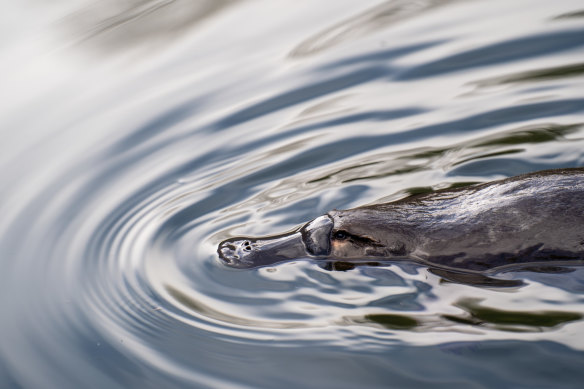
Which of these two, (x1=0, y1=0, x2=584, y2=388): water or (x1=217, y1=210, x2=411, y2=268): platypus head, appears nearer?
(x1=0, y1=0, x2=584, y2=388): water

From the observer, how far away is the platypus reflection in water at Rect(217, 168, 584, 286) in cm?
346

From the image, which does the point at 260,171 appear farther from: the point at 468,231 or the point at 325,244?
the point at 468,231

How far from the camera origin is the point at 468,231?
3.57 metres

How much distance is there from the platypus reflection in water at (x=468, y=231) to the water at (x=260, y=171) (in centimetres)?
9

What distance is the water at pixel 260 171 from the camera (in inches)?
135

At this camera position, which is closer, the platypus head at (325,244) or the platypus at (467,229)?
the platypus at (467,229)

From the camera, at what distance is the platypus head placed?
12.5 feet

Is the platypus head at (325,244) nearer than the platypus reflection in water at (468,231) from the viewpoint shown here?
No

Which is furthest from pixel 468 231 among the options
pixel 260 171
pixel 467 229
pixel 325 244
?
pixel 260 171

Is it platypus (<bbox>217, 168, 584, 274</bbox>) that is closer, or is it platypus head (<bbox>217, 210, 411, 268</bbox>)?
platypus (<bbox>217, 168, 584, 274</bbox>)

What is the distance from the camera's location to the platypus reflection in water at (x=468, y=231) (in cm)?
346

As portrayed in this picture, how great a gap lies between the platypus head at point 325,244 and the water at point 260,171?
83mm

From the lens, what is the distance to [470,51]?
20.5 ft

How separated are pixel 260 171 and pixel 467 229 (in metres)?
1.82
